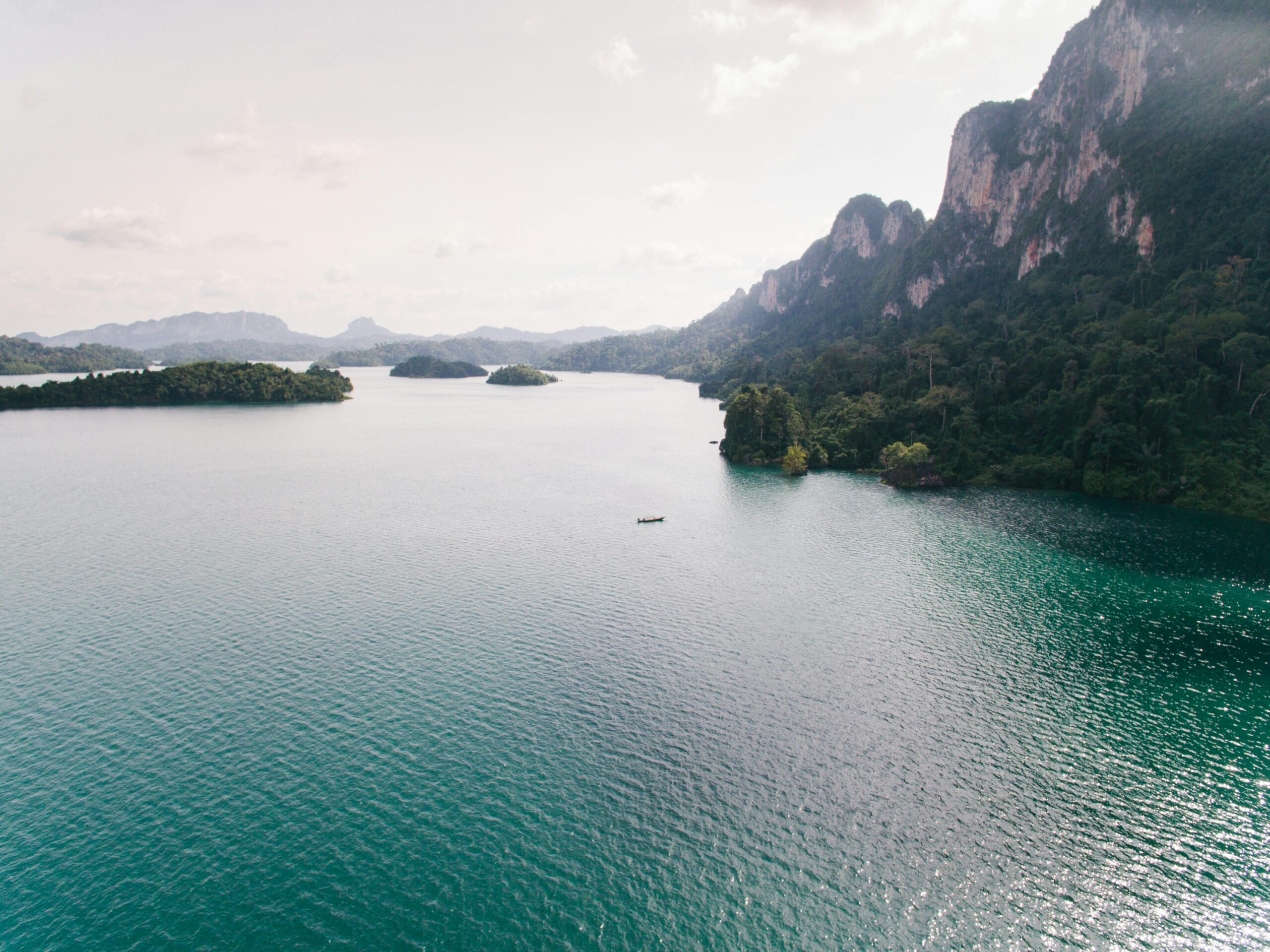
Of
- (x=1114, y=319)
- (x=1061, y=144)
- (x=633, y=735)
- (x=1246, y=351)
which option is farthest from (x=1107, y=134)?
(x=633, y=735)

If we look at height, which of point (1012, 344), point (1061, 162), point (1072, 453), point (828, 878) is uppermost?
point (1061, 162)

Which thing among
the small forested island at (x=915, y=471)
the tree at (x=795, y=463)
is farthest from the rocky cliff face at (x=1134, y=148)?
the tree at (x=795, y=463)

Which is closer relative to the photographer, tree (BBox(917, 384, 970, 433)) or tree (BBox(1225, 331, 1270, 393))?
tree (BBox(1225, 331, 1270, 393))

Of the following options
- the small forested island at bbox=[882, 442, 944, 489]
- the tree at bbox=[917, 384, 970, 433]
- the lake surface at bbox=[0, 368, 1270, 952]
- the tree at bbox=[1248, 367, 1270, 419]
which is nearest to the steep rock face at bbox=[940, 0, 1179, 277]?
the tree at bbox=[1248, 367, 1270, 419]

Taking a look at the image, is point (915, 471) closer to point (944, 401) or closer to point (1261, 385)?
point (944, 401)

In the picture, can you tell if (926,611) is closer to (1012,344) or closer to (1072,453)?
(1072,453)

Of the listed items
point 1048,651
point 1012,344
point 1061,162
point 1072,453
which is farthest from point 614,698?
point 1061,162

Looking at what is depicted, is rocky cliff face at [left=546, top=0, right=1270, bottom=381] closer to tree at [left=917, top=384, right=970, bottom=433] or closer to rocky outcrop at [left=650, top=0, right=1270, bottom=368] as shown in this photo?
rocky outcrop at [left=650, top=0, right=1270, bottom=368]
